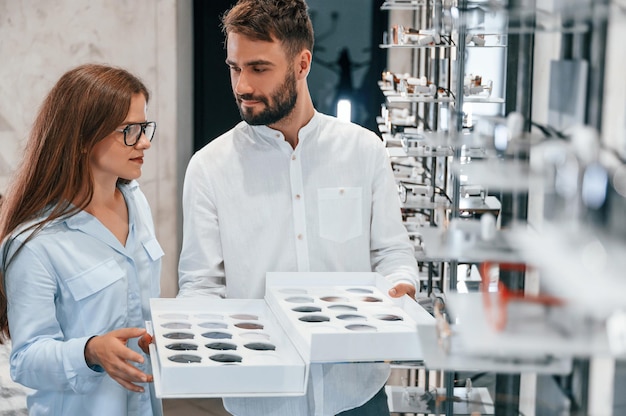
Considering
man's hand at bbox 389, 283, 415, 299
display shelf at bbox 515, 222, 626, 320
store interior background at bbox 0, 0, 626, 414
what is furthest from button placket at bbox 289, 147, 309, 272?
store interior background at bbox 0, 0, 626, 414

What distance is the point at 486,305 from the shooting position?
900mm

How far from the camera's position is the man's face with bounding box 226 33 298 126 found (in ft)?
7.47

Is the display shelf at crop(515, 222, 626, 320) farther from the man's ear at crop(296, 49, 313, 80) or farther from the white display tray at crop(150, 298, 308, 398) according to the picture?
the man's ear at crop(296, 49, 313, 80)

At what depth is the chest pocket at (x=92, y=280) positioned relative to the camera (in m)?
2.01

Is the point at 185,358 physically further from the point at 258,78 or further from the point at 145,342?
the point at 258,78

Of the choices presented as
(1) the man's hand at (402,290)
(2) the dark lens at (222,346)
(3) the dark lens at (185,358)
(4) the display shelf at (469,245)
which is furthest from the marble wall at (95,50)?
(4) the display shelf at (469,245)

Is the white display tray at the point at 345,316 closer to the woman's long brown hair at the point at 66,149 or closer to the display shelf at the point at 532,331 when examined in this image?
the woman's long brown hair at the point at 66,149

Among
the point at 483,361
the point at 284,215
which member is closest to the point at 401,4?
the point at 284,215

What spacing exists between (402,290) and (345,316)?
0.17 m

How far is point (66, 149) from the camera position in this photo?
2049 mm

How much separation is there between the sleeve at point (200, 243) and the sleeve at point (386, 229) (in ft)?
1.39

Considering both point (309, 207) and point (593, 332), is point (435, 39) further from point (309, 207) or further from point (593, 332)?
point (593, 332)

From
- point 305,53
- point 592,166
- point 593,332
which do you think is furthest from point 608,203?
point 305,53

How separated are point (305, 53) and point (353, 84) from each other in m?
3.79
